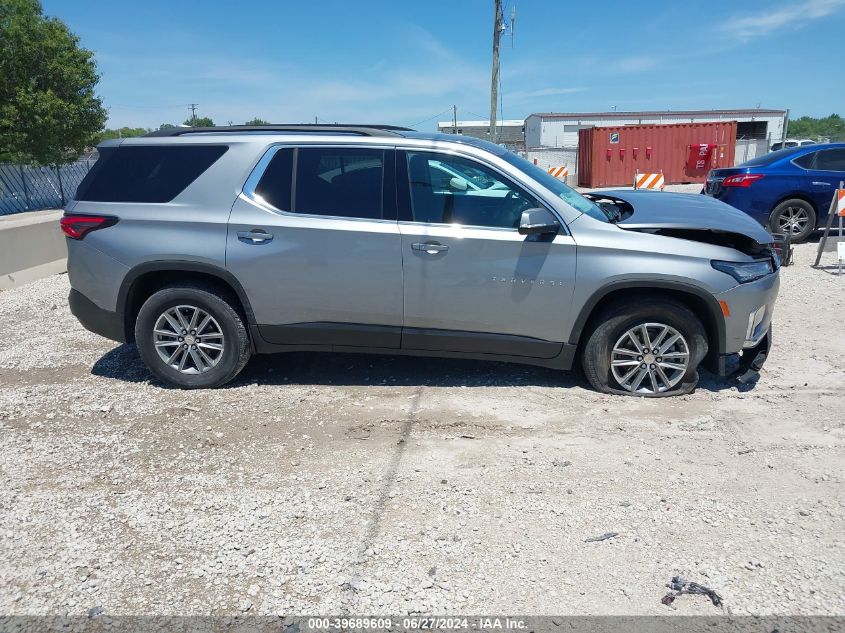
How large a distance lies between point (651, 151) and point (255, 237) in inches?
1022

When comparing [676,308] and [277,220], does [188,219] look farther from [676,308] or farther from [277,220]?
[676,308]

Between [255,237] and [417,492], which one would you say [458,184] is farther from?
[417,492]

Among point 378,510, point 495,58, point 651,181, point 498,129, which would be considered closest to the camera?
point 378,510

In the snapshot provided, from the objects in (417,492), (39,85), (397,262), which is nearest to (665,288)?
(397,262)

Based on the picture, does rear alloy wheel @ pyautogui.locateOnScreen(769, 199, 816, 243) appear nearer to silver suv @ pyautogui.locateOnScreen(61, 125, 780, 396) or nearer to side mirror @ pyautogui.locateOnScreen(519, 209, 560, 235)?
silver suv @ pyautogui.locateOnScreen(61, 125, 780, 396)

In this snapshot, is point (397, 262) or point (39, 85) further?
point (39, 85)

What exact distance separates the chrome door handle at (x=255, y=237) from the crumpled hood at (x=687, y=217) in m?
2.50

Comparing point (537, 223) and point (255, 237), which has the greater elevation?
point (537, 223)

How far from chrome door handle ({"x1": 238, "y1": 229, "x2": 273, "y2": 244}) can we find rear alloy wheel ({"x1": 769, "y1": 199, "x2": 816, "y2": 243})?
28.1 ft

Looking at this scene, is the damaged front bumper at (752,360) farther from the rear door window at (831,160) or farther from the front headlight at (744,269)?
the rear door window at (831,160)

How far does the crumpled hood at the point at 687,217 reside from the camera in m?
4.33

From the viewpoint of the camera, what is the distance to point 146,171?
4715 mm

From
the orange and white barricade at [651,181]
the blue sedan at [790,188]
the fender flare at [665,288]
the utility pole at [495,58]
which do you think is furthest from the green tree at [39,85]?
the fender flare at [665,288]

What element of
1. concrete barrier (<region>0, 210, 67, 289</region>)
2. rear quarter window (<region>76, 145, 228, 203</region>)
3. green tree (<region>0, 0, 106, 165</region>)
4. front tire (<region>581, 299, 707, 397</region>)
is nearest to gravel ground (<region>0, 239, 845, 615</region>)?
front tire (<region>581, 299, 707, 397</region>)
